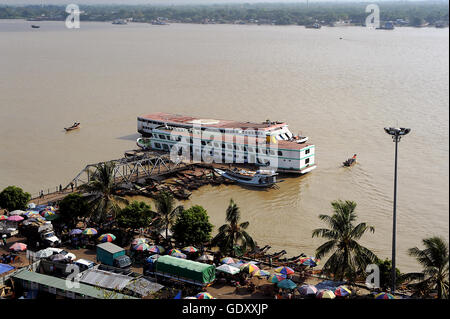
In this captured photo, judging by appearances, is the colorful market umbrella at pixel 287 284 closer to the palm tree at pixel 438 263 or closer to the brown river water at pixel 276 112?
the palm tree at pixel 438 263

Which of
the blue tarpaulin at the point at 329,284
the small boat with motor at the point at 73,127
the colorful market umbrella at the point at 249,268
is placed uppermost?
the small boat with motor at the point at 73,127

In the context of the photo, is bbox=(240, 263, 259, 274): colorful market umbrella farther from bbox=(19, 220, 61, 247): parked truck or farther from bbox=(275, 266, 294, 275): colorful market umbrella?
bbox=(19, 220, 61, 247): parked truck

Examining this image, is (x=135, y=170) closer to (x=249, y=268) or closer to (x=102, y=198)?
(x=102, y=198)

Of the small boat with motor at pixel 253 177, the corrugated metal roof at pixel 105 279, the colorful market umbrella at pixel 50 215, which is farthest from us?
the small boat with motor at pixel 253 177

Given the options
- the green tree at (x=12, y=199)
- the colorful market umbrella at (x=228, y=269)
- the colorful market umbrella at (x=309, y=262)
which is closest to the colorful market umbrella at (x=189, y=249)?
the colorful market umbrella at (x=228, y=269)

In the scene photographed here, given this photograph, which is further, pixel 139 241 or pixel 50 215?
pixel 50 215

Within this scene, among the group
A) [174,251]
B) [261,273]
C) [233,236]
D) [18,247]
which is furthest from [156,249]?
[18,247]
